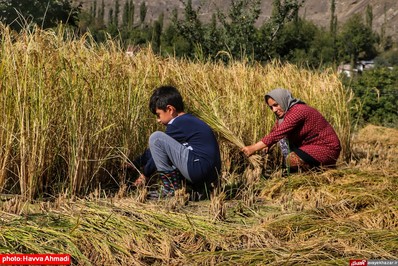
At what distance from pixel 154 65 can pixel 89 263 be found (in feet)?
7.56

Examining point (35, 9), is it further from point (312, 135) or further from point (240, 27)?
point (312, 135)

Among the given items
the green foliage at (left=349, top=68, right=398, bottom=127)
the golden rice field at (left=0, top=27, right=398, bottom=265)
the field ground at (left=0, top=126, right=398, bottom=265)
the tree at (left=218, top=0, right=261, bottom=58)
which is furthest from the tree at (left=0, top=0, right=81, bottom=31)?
the field ground at (left=0, top=126, right=398, bottom=265)

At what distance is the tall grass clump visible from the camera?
3.21 meters

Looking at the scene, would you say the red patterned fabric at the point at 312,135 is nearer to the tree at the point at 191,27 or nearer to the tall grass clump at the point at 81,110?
the tall grass clump at the point at 81,110

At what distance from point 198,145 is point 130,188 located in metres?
0.66

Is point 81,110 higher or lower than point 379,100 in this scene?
higher

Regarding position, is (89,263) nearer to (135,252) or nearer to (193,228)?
(135,252)

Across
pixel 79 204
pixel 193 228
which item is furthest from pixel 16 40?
pixel 193 228

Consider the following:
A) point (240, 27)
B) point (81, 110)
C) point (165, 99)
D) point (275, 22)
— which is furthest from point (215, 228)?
point (275, 22)

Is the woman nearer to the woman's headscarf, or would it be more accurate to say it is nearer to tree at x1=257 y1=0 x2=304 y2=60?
the woman's headscarf

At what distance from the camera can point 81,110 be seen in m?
3.35

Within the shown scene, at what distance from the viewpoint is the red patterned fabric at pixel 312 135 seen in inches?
170

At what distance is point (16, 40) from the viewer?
11.2 ft

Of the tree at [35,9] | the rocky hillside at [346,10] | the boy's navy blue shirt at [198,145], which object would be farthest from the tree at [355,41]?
the boy's navy blue shirt at [198,145]
